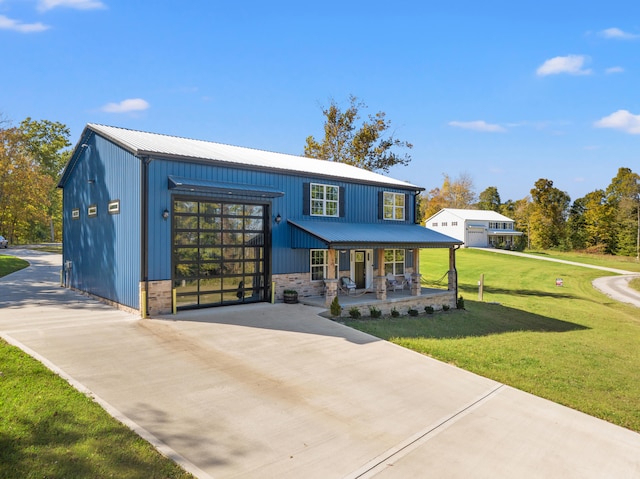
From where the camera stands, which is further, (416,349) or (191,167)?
(191,167)

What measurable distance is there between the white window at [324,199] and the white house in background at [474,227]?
144ft

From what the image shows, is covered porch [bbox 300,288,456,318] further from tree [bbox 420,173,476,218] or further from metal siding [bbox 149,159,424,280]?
tree [bbox 420,173,476,218]

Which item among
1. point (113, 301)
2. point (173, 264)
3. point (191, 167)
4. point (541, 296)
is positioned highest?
point (191, 167)

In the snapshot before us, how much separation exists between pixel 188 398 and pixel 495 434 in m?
5.39

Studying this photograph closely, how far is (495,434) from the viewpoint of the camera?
7145 mm

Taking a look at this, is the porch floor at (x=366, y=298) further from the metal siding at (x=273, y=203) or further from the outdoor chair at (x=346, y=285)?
Answer: the metal siding at (x=273, y=203)

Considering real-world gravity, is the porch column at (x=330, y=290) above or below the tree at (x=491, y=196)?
below

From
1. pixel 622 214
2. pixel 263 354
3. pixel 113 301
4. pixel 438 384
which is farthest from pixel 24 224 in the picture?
→ pixel 622 214

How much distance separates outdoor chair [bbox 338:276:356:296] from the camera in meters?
19.0

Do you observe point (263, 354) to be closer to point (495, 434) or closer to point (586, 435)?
point (495, 434)

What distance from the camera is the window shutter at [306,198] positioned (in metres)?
18.3

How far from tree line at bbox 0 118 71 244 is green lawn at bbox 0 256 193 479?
4577 centimetres

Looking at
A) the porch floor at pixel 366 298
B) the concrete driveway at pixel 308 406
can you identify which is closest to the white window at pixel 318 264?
the porch floor at pixel 366 298

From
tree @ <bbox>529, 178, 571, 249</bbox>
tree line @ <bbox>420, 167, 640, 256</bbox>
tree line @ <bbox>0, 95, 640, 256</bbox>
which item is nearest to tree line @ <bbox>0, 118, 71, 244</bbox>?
tree line @ <bbox>0, 95, 640, 256</bbox>
